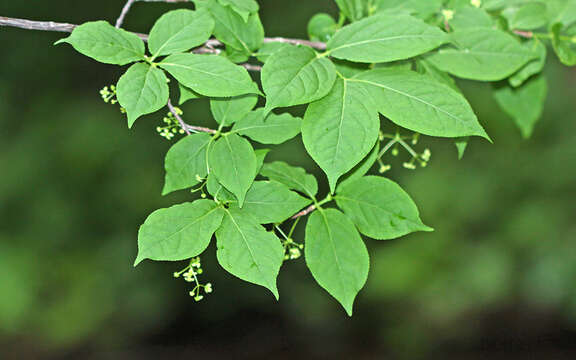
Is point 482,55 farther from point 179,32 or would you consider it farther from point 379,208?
point 179,32

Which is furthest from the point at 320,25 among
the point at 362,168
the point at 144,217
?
the point at 144,217

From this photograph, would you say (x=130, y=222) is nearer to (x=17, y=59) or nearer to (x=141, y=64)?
(x=17, y=59)

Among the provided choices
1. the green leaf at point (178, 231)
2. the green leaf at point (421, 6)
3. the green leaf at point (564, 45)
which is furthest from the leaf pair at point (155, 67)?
the green leaf at point (564, 45)

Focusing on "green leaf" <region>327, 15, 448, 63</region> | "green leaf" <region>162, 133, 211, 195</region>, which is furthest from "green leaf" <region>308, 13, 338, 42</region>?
"green leaf" <region>162, 133, 211, 195</region>

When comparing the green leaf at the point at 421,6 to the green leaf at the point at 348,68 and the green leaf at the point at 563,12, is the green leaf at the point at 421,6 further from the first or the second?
the green leaf at the point at 563,12

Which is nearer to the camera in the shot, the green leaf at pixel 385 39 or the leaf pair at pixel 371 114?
the leaf pair at pixel 371 114

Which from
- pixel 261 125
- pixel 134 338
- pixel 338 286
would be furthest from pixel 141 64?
pixel 134 338
